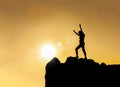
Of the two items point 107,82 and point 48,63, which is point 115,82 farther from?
point 48,63

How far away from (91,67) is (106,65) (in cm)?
157

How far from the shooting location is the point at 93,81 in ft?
329

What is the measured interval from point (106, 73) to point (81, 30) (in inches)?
203

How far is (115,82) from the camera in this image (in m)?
100

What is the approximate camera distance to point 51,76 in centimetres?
10050

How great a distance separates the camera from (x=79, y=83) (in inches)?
3937

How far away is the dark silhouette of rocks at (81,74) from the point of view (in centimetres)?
10012

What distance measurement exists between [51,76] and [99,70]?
4.98m

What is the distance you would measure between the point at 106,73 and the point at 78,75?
2.90 m

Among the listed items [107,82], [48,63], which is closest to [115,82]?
[107,82]

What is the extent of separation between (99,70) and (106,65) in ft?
3.04

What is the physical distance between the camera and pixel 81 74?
100 meters

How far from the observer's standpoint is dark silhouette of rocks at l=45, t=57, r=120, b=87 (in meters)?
100

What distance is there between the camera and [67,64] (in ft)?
331
